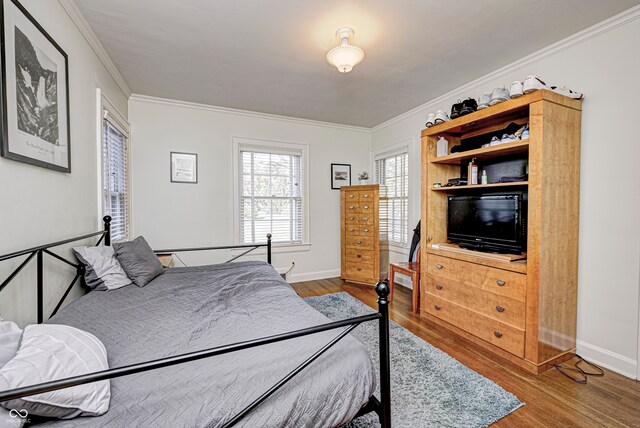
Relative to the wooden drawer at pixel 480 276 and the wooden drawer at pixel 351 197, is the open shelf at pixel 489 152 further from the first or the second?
the wooden drawer at pixel 351 197

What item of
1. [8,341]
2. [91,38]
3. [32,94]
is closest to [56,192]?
[32,94]

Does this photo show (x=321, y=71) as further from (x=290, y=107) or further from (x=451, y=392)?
(x=451, y=392)

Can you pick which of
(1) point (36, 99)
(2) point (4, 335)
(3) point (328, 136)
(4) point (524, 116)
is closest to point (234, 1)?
(1) point (36, 99)

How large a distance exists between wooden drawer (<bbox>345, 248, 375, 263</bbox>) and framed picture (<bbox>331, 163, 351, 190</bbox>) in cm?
109

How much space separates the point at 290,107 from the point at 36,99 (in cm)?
276

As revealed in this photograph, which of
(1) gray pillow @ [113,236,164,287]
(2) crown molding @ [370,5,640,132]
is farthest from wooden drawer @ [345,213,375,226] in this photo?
(1) gray pillow @ [113,236,164,287]

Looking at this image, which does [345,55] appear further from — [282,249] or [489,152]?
[282,249]

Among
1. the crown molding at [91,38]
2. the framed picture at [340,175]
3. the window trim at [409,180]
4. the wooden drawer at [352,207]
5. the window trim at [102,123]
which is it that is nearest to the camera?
the crown molding at [91,38]

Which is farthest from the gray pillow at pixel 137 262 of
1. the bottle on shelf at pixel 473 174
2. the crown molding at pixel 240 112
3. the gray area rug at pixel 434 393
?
the bottle on shelf at pixel 473 174

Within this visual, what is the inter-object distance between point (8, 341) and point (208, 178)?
3.16m

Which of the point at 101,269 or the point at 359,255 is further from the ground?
the point at 101,269

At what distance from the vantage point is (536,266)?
81.9 inches

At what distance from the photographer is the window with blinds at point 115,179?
9.01 feet

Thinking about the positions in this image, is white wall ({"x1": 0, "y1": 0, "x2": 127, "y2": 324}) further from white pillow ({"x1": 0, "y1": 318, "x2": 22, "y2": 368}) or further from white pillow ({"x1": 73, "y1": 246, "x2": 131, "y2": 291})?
white pillow ({"x1": 0, "y1": 318, "x2": 22, "y2": 368})
